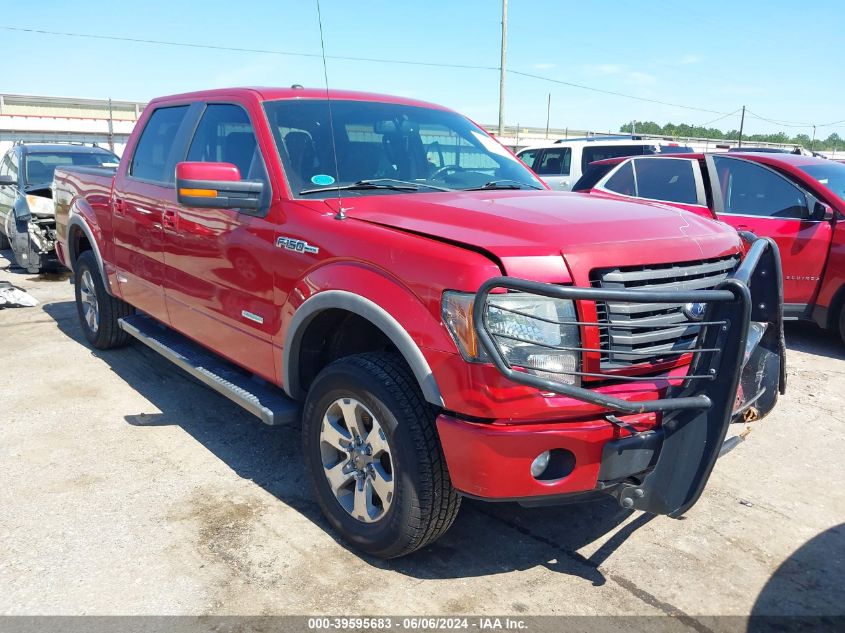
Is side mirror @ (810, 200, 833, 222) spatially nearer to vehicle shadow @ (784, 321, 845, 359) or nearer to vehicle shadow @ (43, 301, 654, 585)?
vehicle shadow @ (784, 321, 845, 359)

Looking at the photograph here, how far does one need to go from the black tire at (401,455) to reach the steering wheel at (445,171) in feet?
4.02

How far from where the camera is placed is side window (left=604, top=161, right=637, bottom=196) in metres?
7.42

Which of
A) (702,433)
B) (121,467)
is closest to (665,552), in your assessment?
(702,433)

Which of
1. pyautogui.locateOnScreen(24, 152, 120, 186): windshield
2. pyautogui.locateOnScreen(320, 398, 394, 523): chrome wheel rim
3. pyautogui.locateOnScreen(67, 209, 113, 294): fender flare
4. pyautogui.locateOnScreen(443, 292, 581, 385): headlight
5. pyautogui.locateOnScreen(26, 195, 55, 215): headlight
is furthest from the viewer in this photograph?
pyautogui.locateOnScreen(24, 152, 120, 186): windshield

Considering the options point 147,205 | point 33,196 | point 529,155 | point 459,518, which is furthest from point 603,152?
point 459,518

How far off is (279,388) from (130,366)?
2634 mm

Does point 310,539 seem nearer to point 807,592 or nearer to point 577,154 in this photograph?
point 807,592

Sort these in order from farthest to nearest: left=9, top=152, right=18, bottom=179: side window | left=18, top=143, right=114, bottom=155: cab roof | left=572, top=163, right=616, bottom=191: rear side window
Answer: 1. left=18, top=143, right=114, bottom=155: cab roof
2. left=9, top=152, right=18, bottom=179: side window
3. left=572, top=163, right=616, bottom=191: rear side window

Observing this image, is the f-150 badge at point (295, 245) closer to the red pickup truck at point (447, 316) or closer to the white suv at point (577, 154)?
the red pickup truck at point (447, 316)

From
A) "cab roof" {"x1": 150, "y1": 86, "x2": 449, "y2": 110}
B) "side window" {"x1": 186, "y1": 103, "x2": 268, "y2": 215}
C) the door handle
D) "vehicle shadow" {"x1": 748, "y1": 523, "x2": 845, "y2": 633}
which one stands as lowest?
"vehicle shadow" {"x1": 748, "y1": 523, "x2": 845, "y2": 633}

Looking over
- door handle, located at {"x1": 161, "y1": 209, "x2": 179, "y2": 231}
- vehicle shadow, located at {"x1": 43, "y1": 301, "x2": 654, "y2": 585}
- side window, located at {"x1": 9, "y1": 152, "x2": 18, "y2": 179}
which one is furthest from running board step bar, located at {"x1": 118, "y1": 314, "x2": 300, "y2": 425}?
side window, located at {"x1": 9, "y1": 152, "x2": 18, "y2": 179}

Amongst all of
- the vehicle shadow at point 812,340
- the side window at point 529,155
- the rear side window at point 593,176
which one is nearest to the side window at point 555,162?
the side window at point 529,155

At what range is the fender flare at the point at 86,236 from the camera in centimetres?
555

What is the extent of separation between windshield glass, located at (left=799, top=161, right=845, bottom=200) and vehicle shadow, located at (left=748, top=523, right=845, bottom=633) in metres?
4.20
